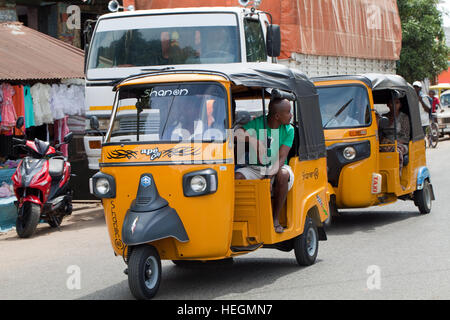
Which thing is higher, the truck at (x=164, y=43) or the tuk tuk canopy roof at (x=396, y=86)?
the truck at (x=164, y=43)

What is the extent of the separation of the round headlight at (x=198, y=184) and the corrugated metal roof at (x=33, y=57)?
763 cm

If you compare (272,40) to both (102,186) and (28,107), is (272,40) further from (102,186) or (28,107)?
(102,186)

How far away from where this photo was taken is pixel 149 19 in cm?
1255

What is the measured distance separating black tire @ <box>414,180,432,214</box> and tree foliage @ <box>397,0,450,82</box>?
2253cm

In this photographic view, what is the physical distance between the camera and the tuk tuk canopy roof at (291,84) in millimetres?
7484

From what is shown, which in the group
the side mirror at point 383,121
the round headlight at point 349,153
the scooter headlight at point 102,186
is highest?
the scooter headlight at point 102,186

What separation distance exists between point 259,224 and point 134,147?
1.45 meters

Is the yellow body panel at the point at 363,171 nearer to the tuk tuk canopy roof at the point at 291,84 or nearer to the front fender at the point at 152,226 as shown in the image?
the tuk tuk canopy roof at the point at 291,84

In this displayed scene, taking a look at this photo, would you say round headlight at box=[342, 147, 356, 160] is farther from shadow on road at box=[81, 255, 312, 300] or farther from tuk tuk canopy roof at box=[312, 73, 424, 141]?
shadow on road at box=[81, 255, 312, 300]

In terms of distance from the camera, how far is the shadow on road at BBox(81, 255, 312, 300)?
7.26 metres

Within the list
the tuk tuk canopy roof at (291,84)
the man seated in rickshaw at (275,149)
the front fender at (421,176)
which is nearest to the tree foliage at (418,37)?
the front fender at (421,176)
